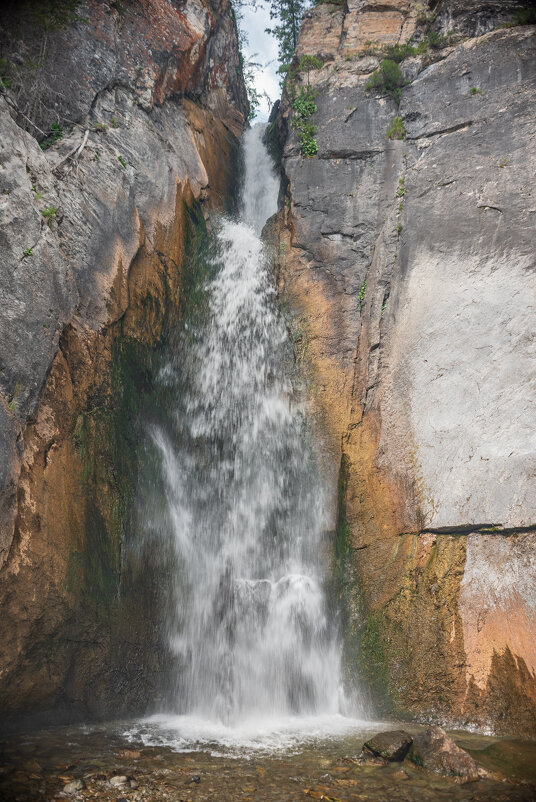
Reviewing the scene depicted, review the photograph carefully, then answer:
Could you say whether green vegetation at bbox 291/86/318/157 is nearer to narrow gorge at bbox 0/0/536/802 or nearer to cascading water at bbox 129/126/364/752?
narrow gorge at bbox 0/0/536/802

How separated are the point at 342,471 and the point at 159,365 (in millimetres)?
3431

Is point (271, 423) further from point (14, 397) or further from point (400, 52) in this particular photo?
point (400, 52)

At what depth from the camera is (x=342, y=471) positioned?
872 centimetres

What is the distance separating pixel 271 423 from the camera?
932cm

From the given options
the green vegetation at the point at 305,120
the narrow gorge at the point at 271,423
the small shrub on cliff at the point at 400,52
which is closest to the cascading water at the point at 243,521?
the narrow gorge at the point at 271,423

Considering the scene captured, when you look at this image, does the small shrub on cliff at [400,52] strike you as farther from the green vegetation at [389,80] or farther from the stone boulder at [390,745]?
the stone boulder at [390,745]

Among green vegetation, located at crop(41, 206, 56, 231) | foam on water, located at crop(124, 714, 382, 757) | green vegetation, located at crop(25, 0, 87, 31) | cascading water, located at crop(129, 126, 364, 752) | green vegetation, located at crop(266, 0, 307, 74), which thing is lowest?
foam on water, located at crop(124, 714, 382, 757)

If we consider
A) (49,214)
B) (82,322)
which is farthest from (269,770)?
(49,214)

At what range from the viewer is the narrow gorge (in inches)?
231

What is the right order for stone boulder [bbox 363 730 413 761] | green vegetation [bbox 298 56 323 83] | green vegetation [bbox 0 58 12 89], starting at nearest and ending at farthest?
1. stone boulder [bbox 363 730 413 761]
2. green vegetation [bbox 0 58 12 89]
3. green vegetation [bbox 298 56 323 83]

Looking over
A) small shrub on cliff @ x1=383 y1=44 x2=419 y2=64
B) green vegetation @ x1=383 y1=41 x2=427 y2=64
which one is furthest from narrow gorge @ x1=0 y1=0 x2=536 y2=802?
small shrub on cliff @ x1=383 y1=44 x2=419 y2=64

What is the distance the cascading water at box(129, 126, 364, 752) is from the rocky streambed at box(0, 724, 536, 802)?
1.33 meters

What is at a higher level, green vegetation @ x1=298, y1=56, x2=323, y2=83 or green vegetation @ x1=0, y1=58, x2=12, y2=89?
green vegetation @ x1=298, y1=56, x2=323, y2=83

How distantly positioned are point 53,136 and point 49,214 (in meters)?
2.25
